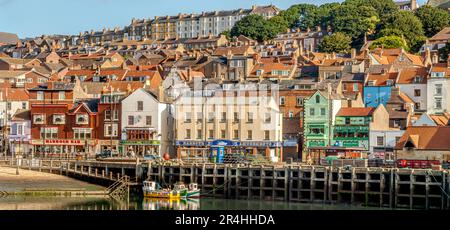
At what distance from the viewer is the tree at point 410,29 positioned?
131 metres

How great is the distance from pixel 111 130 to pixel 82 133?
279 centimetres

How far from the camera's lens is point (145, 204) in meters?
57.8

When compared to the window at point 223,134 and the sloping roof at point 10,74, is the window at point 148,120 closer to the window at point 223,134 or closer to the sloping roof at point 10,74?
the window at point 223,134

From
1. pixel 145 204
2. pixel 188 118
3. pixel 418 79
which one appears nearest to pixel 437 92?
pixel 418 79

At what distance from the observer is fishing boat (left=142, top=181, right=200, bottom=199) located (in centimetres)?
6125

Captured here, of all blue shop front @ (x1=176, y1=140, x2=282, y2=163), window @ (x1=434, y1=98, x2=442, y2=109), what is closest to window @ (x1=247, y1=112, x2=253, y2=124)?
blue shop front @ (x1=176, y1=140, x2=282, y2=163)

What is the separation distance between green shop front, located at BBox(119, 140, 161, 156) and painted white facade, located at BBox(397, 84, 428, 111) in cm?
2534

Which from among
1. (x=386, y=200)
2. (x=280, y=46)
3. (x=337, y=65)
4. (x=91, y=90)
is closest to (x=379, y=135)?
(x=386, y=200)

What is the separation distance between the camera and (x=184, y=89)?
86.5 meters

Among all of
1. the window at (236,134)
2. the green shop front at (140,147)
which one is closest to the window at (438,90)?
the window at (236,134)

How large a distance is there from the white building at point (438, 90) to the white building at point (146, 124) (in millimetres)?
25496

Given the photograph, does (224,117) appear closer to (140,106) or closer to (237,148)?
(237,148)
